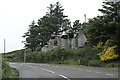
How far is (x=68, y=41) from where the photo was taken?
206 ft

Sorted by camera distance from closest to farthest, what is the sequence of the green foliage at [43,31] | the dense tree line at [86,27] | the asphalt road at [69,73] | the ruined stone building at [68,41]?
the asphalt road at [69,73], the dense tree line at [86,27], the ruined stone building at [68,41], the green foliage at [43,31]

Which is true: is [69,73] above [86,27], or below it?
below

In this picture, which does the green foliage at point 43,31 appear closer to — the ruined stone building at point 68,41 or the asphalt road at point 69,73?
the ruined stone building at point 68,41

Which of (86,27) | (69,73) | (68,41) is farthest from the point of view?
(68,41)

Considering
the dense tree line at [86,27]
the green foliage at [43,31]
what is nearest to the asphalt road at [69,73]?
the dense tree line at [86,27]

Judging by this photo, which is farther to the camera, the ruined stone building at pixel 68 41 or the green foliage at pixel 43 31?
the green foliage at pixel 43 31

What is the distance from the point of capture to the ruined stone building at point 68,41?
56.0 m

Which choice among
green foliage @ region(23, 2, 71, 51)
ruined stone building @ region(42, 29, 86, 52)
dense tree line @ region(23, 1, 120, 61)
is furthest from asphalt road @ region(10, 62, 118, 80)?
green foliage @ region(23, 2, 71, 51)

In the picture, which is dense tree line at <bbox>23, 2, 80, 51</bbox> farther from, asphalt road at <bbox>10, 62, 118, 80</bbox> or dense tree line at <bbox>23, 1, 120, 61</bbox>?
asphalt road at <bbox>10, 62, 118, 80</bbox>

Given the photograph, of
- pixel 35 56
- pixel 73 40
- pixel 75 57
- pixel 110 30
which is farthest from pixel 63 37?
pixel 110 30

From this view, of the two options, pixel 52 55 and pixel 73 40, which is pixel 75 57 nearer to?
pixel 52 55

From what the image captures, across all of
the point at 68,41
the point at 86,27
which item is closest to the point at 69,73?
the point at 86,27

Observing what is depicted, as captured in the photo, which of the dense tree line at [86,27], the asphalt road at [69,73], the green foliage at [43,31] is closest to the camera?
the asphalt road at [69,73]

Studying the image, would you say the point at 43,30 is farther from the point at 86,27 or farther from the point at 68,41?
the point at 86,27
